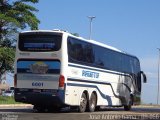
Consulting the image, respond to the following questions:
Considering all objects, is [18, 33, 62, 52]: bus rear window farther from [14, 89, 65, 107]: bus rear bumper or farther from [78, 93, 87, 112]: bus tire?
[78, 93, 87, 112]: bus tire

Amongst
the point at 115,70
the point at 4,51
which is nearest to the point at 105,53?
the point at 115,70

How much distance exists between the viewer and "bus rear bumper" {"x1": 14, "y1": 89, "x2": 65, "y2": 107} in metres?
22.6

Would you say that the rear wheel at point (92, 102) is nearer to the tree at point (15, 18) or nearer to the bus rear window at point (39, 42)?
the bus rear window at point (39, 42)

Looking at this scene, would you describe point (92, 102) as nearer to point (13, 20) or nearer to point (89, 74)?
point (89, 74)

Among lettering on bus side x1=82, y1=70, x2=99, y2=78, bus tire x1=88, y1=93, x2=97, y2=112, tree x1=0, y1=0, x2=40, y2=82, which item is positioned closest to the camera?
lettering on bus side x1=82, y1=70, x2=99, y2=78

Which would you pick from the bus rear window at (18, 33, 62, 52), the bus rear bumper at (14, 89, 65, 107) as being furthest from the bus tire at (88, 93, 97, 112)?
the bus rear window at (18, 33, 62, 52)

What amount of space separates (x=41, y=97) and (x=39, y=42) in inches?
101

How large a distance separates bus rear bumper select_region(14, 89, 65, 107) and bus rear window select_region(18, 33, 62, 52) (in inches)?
80.0

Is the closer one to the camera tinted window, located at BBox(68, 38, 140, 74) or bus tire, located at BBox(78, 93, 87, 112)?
tinted window, located at BBox(68, 38, 140, 74)

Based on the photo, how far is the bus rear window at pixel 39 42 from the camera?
22.7 m

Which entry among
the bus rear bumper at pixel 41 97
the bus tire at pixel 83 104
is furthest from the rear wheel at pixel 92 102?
the bus rear bumper at pixel 41 97

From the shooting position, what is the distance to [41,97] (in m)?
22.9

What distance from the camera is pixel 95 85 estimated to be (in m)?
25.9

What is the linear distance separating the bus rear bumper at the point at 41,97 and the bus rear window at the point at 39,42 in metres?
2.03
